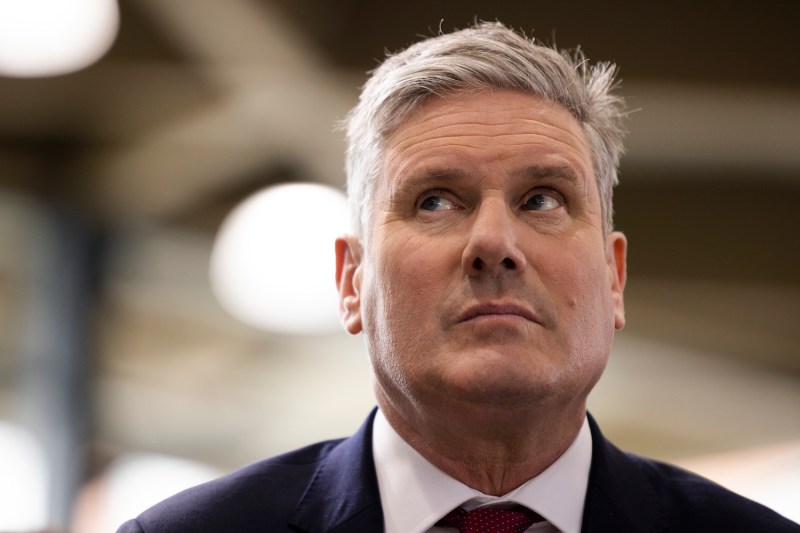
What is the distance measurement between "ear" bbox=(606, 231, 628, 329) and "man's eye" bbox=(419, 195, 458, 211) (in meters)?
0.41

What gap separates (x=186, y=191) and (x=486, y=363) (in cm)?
328

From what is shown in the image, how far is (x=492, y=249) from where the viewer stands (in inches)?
67.6

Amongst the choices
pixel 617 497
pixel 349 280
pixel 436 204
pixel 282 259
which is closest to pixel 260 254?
pixel 282 259

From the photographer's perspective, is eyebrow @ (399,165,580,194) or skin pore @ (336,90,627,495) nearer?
skin pore @ (336,90,627,495)

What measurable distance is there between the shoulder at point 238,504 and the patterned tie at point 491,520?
1.07ft

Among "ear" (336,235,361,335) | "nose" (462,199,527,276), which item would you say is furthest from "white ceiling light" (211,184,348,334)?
"nose" (462,199,527,276)

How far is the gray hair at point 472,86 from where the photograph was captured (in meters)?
1.95

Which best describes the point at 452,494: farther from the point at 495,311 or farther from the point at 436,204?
the point at 436,204

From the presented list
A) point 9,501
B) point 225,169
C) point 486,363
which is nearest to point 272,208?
point 225,169

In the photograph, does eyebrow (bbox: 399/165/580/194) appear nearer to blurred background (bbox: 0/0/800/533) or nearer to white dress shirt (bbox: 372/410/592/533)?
white dress shirt (bbox: 372/410/592/533)

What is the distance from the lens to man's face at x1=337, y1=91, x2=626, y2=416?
1726mm

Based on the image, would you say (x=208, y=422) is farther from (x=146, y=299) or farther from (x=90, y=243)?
(x=90, y=243)

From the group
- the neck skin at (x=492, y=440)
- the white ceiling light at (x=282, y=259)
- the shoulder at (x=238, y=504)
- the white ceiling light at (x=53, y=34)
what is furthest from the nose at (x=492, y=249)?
the white ceiling light at (x=282, y=259)

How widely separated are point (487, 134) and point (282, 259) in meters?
2.90
